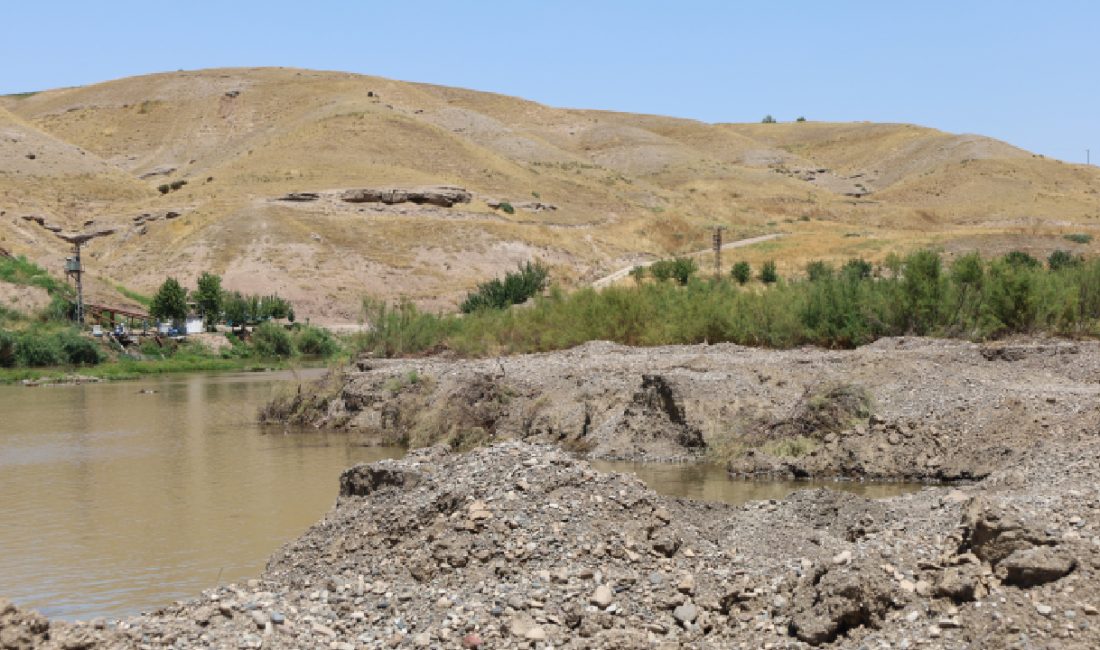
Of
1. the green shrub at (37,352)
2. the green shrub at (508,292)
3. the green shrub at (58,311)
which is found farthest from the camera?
the green shrub at (58,311)

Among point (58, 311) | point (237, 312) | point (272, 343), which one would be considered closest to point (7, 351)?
point (58, 311)

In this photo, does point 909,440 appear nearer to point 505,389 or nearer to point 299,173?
point 505,389

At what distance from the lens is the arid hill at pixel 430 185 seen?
193 ft

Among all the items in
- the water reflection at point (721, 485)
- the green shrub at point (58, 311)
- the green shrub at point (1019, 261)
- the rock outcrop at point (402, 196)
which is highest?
the rock outcrop at point (402, 196)

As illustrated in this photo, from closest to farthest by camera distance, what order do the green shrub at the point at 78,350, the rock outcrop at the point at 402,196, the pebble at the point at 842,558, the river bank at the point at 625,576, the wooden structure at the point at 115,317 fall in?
the river bank at the point at 625,576 < the pebble at the point at 842,558 < the green shrub at the point at 78,350 < the wooden structure at the point at 115,317 < the rock outcrop at the point at 402,196

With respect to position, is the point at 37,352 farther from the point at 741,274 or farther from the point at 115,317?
the point at 741,274

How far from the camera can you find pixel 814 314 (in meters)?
25.0

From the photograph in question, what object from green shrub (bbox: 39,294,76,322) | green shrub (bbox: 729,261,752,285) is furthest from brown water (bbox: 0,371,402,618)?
green shrub (bbox: 729,261,752,285)

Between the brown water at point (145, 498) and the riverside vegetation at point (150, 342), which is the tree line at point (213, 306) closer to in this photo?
the riverside vegetation at point (150, 342)

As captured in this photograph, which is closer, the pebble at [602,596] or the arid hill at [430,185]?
the pebble at [602,596]

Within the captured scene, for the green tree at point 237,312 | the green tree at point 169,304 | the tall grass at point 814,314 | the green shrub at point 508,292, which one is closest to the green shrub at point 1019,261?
the tall grass at point 814,314

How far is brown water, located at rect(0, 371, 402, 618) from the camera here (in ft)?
36.5

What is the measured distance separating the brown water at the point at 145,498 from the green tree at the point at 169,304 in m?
19.1

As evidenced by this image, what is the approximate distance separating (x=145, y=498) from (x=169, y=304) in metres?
32.9
